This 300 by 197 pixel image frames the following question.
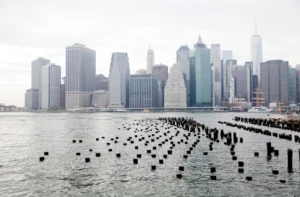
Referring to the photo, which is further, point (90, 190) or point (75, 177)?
point (75, 177)

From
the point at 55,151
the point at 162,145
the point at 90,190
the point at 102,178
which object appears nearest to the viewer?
the point at 90,190

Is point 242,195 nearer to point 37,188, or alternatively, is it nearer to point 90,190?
point 90,190

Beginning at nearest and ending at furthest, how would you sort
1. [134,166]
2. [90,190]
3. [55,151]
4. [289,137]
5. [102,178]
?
[90,190], [102,178], [134,166], [55,151], [289,137]

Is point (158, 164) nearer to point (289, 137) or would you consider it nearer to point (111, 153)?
point (111, 153)

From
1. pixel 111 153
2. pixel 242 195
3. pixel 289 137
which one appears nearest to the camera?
pixel 242 195

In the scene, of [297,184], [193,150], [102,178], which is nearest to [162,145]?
[193,150]

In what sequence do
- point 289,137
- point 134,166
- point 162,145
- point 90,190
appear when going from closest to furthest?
point 90,190 < point 134,166 < point 162,145 < point 289,137

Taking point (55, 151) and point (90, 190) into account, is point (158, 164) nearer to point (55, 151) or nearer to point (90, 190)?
point (90, 190)

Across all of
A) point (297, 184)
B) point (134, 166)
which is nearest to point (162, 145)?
point (134, 166)
